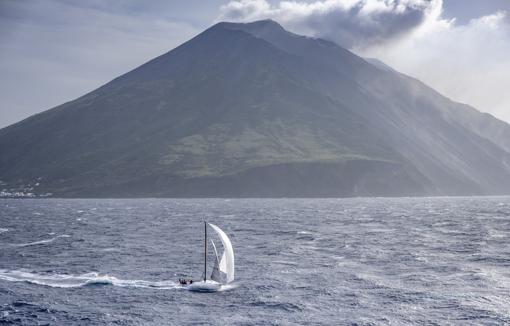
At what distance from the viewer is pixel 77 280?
7288cm

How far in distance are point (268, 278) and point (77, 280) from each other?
1014 inches

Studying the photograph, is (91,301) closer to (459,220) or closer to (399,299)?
(399,299)

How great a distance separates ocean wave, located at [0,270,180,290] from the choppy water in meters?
0.13

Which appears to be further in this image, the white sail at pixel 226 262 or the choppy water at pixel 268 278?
the white sail at pixel 226 262

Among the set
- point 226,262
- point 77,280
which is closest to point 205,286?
point 226,262

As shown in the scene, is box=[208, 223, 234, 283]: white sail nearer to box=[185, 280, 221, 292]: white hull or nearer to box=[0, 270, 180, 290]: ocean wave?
box=[185, 280, 221, 292]: white hull

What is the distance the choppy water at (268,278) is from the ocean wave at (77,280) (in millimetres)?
134

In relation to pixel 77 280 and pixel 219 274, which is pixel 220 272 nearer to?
pixel 219 274

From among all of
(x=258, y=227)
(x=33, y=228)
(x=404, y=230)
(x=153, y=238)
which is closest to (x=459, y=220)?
(x=404, y=230)

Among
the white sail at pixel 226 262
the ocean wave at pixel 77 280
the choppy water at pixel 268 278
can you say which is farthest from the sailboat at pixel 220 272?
the ocean wave at pixel 77 280

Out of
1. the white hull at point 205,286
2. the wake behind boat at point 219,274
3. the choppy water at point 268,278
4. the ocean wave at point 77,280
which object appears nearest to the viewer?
the choppy water at point 268,278

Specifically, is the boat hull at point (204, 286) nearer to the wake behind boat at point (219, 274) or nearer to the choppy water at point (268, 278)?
the wake behind boat at point (219, 274)

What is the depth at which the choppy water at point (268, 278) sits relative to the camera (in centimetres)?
5591

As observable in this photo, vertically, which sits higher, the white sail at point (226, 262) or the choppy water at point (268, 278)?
the white sail at point (226, 262)
